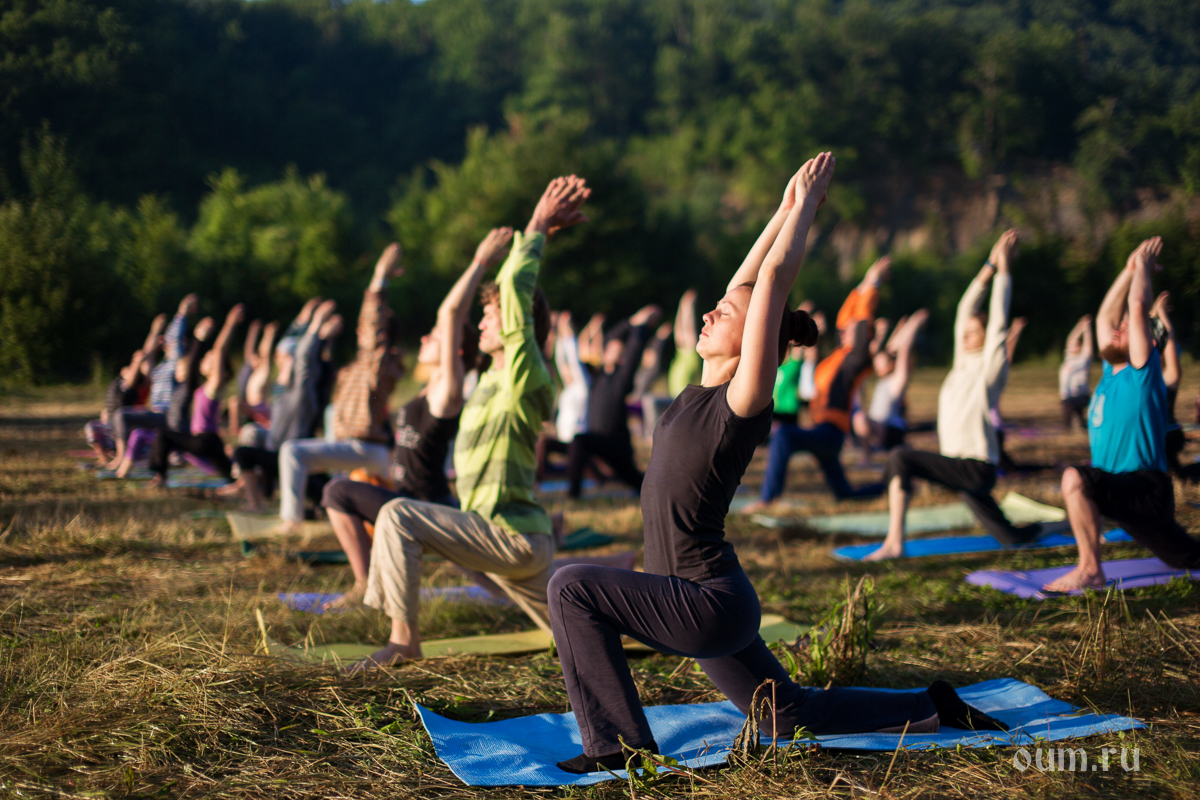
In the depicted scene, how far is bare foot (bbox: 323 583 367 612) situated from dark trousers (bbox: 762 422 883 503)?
179 inches

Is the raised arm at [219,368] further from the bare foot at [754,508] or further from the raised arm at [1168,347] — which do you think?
the raised arm at [1168,347]

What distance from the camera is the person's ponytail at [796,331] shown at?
8.73ft

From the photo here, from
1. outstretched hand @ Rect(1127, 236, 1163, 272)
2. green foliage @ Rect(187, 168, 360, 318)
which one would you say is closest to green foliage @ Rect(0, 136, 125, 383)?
outstretched hand @ Rect(1127, 236, 1163, 272)

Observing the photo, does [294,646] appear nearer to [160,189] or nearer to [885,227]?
[160,189]

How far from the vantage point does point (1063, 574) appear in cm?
520

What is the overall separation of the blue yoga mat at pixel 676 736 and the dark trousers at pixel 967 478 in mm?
2765

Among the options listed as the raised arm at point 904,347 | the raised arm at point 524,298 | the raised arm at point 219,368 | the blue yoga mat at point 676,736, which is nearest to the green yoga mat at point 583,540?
the raised arm at point 524,298

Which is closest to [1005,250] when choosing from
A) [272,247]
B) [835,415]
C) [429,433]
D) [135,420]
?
[835,415]

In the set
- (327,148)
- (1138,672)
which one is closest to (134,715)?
(1138,672)

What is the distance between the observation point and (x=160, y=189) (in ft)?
75.8

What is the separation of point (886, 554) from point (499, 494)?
358 centimetres

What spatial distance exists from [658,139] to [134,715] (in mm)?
55745

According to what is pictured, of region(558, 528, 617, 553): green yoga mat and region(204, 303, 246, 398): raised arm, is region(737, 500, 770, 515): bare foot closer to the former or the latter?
region(558, 528, 617, 553): green yoga mat

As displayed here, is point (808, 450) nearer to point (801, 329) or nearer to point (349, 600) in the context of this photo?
point (349, 600)
